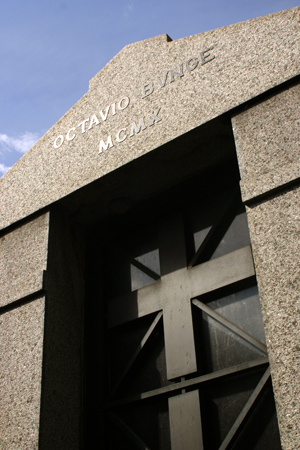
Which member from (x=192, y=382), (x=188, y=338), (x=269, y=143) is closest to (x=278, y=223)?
(x=269, y=143)

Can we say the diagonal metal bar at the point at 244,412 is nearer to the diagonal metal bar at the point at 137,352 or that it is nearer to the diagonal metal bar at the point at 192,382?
the diagonal metal bar at the point at 192,382

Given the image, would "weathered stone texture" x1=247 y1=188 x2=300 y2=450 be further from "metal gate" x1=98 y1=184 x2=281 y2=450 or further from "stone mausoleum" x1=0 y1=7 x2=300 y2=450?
"metal gate" x1=98 y1=184 x2=281 y2=450

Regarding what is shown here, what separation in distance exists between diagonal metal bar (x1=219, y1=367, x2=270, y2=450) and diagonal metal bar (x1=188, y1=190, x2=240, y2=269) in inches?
53.0

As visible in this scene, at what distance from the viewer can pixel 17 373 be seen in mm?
5273

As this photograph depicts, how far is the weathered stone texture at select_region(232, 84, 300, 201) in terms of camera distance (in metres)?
4.46

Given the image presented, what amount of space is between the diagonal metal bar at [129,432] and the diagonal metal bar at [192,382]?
0.35 feet

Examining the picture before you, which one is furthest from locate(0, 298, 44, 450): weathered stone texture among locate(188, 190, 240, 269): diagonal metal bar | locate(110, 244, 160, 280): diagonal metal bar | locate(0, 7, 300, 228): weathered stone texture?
locate(188, 190, 240, 269): diagonal metal bar

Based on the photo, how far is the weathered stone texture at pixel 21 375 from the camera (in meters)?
4.91

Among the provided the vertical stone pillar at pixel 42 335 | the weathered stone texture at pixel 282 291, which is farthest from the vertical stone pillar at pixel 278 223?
the vertical stone pillar at pixel 42 335

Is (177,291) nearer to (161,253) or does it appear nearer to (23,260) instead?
(161,253)

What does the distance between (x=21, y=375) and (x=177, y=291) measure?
1595 millimetres

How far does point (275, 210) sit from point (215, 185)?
1485mm

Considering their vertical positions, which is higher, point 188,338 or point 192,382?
point 188,338

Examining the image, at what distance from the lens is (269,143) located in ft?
15.4
